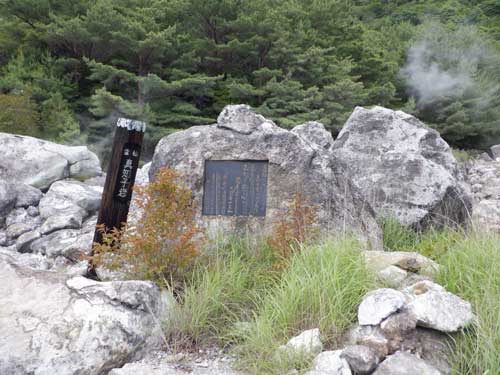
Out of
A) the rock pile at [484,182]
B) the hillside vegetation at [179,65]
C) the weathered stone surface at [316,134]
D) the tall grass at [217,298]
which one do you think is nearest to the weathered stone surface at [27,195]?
the tall grass at [217,298]

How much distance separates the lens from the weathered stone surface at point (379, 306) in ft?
7.79

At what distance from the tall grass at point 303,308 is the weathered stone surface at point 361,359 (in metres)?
0.26

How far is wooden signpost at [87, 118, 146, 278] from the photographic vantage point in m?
3.97

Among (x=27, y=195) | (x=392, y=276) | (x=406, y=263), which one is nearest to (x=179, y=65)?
(x=27, y=195)

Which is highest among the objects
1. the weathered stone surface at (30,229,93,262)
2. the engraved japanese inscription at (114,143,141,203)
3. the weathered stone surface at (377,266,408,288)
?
the engraved japanese inscription at (114,143,141,203)

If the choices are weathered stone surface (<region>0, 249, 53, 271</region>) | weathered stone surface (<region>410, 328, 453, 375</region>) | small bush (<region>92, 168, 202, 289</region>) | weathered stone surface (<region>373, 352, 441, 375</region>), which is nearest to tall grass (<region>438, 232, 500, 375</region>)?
weathered stone surface (<region>410, 328, 453, 375</region>)

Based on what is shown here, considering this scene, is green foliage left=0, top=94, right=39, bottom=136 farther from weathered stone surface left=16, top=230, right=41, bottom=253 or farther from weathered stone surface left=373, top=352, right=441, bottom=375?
weathered stone surface left=373, top=352, right=441, bottom=375

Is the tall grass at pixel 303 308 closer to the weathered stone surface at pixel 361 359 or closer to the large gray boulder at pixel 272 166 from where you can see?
the weathered stone surface at pixel 361 359

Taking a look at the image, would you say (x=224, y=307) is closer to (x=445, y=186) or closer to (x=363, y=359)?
(x=363, y=359)

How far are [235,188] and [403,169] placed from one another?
2.51 metres

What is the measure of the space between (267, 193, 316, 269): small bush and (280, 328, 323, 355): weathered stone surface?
81 cm

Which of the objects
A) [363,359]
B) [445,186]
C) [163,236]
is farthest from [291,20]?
[363,359]

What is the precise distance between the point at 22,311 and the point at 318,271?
1963 mm

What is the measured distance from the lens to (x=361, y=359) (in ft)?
7.13
